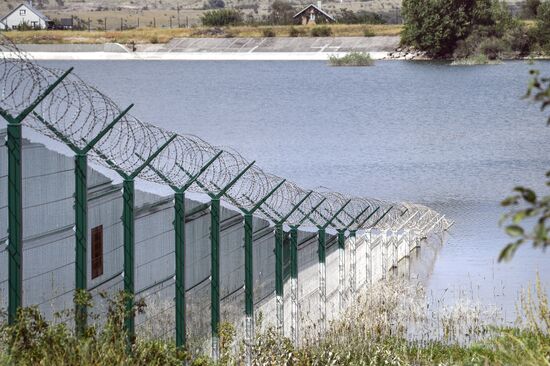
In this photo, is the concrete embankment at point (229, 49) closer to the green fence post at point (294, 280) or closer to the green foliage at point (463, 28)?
the green foliage at point (463, 28)

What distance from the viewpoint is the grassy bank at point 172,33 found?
14425 cm

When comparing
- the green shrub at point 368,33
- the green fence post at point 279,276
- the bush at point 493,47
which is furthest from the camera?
the green shrub at point 368,33

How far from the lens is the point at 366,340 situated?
1386cm

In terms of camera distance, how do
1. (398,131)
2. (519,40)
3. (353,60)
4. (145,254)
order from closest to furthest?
(145,254) → (398,131) → (353,60) → (519,40)

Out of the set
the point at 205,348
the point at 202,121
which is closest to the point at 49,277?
the point at 205,348

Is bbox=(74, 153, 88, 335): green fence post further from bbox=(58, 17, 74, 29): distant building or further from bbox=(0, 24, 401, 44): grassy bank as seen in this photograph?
bbox=(58, 17, 74, 29): distant building

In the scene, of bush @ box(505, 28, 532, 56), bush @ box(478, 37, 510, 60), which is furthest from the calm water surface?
bush @ box(505, 28, 532, 56)

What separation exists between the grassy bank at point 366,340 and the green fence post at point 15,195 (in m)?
0.23

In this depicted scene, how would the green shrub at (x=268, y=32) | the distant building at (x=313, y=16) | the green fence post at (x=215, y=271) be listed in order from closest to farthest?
1. the green fence post at (x=215, y=271)
2. the green shrub at (x=268, y=32)
3. the distant building at (x=313, y=16)

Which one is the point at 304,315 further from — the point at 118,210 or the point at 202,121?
the point at 202,121

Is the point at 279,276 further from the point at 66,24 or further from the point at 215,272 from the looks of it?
the point at 66,24

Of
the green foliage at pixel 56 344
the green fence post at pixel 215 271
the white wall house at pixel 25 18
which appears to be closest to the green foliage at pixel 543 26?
the white wall house at pixel 25 18

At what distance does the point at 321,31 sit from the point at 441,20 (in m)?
17.5

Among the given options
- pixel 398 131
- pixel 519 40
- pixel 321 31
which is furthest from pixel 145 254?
pixel 321 31
